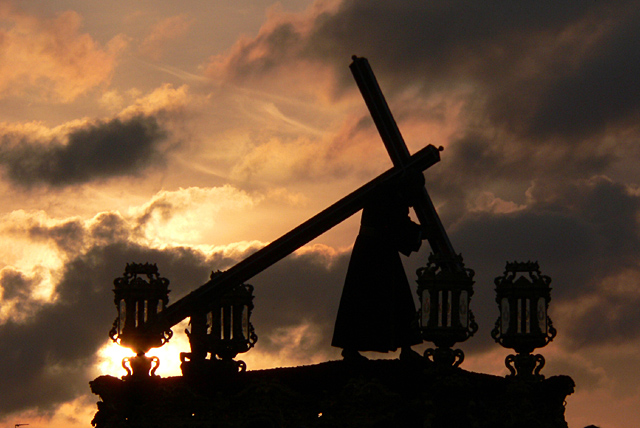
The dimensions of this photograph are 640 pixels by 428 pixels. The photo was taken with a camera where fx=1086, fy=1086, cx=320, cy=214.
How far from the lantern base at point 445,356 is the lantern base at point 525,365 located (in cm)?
138

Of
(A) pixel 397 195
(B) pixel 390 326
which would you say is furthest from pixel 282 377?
(A) pixel 397 195

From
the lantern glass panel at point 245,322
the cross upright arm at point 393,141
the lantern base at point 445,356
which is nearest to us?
the lantern base at point 445,356

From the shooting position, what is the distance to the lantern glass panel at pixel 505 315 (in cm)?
1928

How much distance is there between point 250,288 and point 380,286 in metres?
3.69

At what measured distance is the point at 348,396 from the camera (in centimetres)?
1862

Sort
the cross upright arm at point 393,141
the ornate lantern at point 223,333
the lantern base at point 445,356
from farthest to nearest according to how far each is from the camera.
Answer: the ornate lantern at point 223,333 → the cross upright arm at point 393,141 → the lantern base at point 445,356

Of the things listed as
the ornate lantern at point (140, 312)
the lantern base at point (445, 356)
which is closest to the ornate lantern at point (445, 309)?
the lantern base at point (445, 356)

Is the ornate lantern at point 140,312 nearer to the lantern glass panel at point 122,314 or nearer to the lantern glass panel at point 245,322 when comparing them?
the lantern glass panel at point 122,314

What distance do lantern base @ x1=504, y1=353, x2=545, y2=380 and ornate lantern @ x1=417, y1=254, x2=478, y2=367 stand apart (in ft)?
3.80

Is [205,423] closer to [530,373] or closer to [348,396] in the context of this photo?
[348,396]

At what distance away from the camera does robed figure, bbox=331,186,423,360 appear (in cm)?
2045

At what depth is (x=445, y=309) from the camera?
60.6 ft

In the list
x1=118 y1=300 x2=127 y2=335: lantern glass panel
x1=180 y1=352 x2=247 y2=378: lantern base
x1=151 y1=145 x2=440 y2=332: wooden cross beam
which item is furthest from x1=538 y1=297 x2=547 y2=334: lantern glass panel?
x1=118 y1=300 x2=127 y2=335: lantern glass panel

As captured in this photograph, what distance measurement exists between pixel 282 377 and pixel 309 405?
104cm
